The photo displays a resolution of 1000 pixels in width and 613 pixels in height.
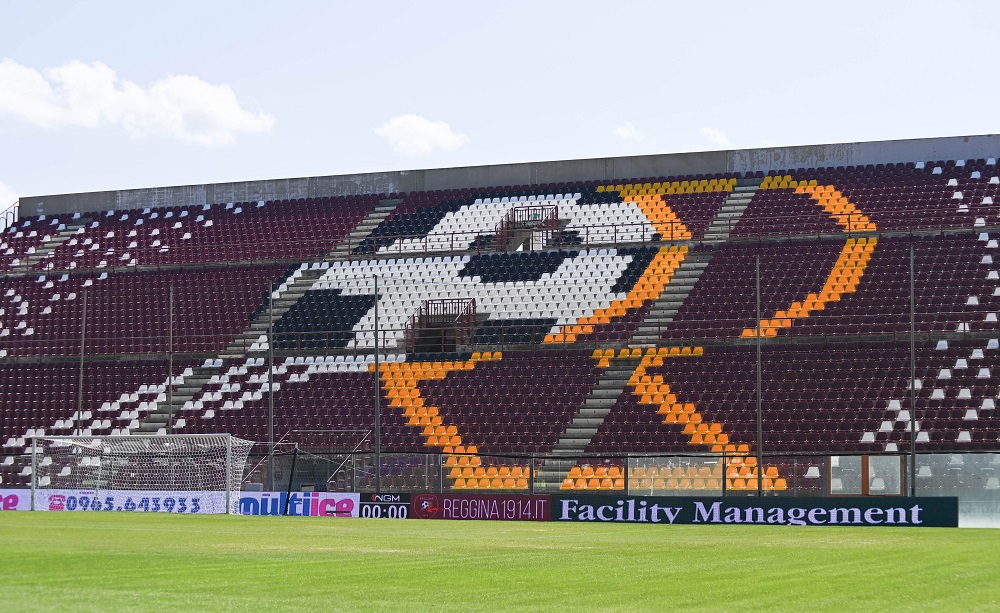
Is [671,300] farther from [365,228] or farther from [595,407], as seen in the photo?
[365,228]

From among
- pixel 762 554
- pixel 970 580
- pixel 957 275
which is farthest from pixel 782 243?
pixel 970 580

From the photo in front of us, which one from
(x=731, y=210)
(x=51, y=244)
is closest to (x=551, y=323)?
(x=731, y=210)

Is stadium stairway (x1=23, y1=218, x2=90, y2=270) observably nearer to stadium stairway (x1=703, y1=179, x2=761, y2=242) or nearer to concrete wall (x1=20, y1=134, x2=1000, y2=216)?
concrete wall (x1=20, y1=134, x2=1000, y2=216)

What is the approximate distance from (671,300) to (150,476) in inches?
765

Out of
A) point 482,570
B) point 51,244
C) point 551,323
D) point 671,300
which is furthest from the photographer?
point 51,244

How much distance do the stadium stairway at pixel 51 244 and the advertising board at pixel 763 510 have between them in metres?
32.8

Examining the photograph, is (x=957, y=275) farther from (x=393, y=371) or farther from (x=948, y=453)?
(x=393, y=371)

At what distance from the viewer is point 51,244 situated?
2435 inches

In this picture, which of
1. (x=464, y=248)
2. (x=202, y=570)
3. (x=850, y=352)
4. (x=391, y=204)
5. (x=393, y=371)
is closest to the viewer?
(x=202, y=570)

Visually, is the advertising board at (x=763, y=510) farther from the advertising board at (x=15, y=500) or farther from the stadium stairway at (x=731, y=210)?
the stadium stairway at (x=731, y=210)

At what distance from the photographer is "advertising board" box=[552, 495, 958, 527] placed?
3272 cm

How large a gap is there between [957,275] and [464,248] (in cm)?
1896

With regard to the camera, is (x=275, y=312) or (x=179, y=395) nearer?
(x=179, y=395)

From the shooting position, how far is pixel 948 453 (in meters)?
34.2
